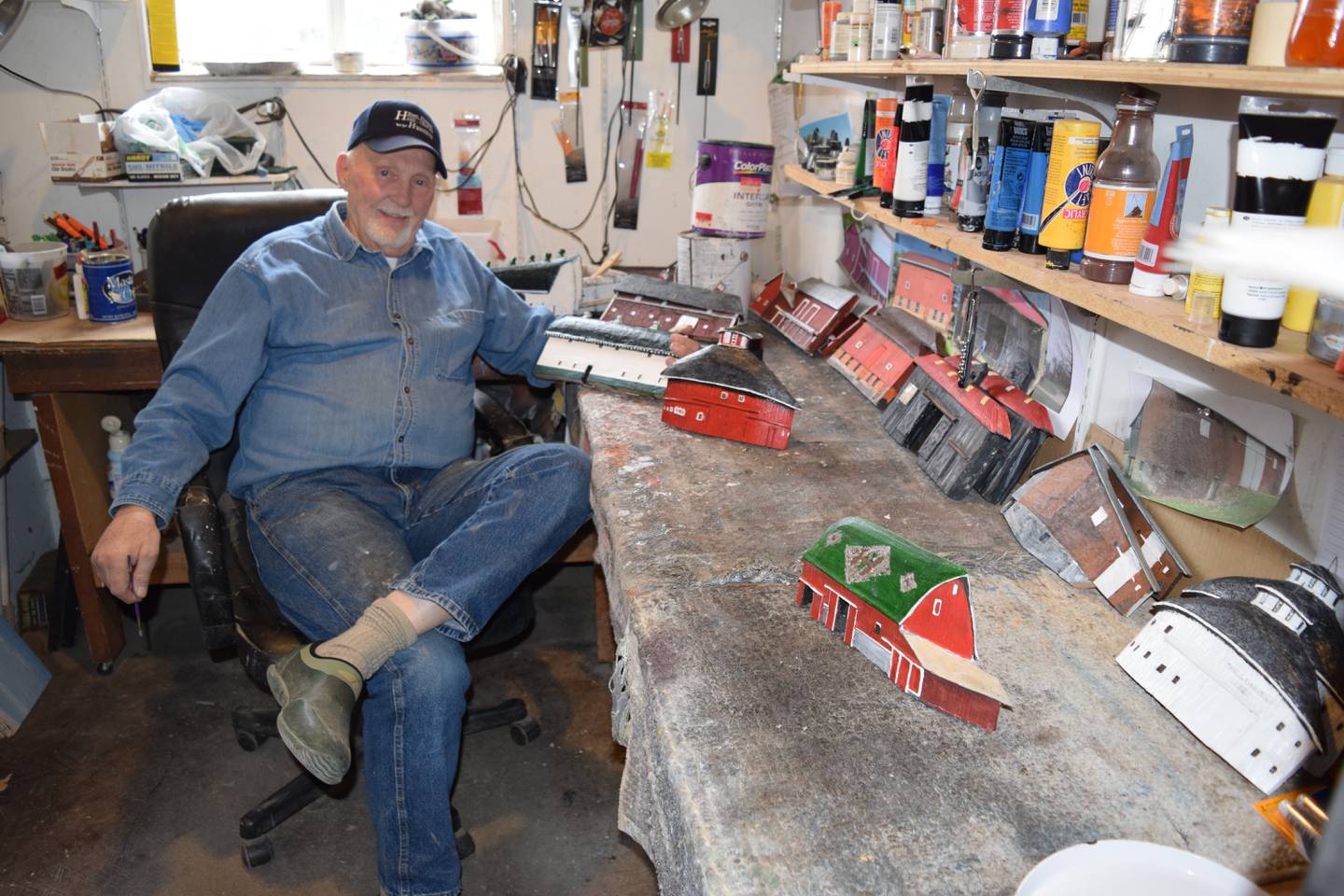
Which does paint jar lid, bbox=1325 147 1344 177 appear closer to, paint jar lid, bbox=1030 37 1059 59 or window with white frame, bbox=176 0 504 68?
paint jar lid, bbox=1030 37 1059 59

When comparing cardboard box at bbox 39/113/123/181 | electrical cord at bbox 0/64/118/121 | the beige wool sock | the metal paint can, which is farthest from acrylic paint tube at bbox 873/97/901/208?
electrical cord at bbox 0/64/118/121

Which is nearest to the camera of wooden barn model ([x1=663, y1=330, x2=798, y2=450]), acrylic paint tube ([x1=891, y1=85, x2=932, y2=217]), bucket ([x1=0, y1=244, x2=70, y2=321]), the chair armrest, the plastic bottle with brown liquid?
the plastic bottle with brown liquid

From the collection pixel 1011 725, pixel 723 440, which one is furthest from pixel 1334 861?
pixel 723 440

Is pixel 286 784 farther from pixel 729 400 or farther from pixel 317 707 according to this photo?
pixel 729 400

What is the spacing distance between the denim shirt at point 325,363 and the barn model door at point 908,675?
1.28m

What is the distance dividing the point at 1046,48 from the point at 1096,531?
0.71 meters

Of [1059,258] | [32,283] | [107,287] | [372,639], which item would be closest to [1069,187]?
[1059,258]

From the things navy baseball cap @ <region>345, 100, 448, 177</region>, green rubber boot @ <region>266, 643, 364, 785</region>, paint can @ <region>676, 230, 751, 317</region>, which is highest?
navy baseball cap @ <region>345, 100, 448, 177</region>

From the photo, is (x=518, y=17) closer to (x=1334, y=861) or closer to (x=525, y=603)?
(x=525, y=603)

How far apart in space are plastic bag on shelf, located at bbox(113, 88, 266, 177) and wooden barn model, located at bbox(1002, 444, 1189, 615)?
2.44 metres

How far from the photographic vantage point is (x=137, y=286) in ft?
9.61

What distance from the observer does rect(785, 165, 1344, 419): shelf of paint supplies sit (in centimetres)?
103

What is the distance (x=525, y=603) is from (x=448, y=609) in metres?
0.26

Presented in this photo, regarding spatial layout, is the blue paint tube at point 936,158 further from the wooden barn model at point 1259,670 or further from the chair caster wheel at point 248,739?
the chair caster wheel at point 248,739
